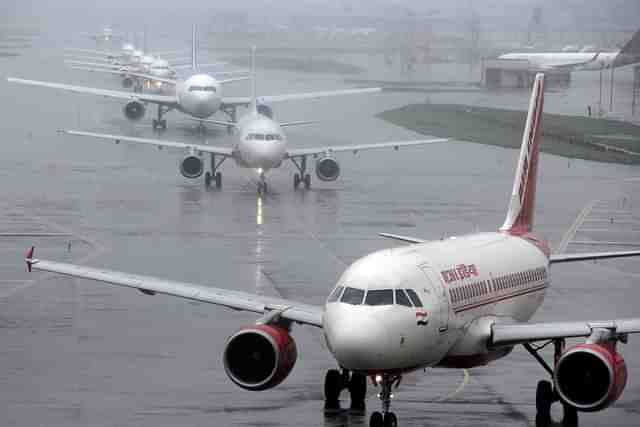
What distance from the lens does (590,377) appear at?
83.7 feet

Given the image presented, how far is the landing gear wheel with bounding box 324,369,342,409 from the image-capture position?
29250mm

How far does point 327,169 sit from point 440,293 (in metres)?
45.7

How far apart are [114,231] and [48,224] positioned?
3.10 m

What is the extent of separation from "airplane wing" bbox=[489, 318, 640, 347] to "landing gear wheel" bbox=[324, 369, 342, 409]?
3.25 meters

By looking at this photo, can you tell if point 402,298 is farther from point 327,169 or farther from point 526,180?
point 327,169

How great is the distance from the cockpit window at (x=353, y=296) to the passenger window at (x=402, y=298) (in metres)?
0.64

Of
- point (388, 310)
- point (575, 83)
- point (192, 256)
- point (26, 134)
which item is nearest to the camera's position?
point (388, 310)

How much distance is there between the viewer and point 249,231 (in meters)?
56.5

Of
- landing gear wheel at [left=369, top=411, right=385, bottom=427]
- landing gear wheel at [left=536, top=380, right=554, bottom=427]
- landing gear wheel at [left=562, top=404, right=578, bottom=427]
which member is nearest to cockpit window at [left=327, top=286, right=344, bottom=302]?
landing gear wheel at [left=369, top=411, right=385, bottom=427]

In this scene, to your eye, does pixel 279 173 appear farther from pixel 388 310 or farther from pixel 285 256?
pixel 388 310

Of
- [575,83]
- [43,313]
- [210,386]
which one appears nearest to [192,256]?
[43,313]

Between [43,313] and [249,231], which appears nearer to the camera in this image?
[43,313]

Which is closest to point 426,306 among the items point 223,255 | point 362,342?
point 362,342

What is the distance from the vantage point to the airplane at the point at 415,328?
25062 mm
